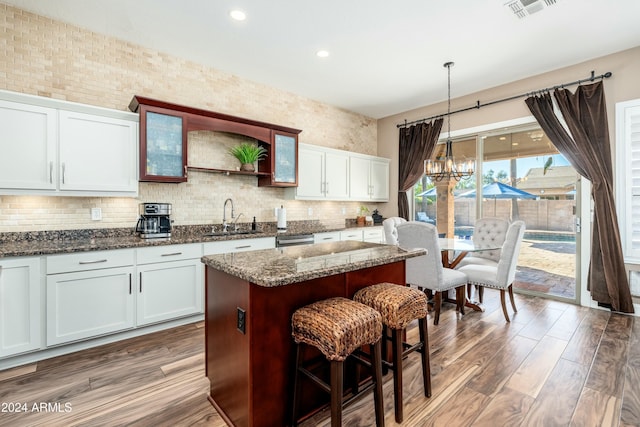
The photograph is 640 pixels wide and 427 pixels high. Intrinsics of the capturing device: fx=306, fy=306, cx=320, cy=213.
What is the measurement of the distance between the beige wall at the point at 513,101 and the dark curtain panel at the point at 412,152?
0.18 meters

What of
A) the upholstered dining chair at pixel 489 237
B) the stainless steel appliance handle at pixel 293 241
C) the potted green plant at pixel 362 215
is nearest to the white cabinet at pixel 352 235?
the stainless steel appliance handle at pixel 293 241

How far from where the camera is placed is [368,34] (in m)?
3.14

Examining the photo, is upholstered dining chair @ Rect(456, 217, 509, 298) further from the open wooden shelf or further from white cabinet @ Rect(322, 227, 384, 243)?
the open wooden shelf

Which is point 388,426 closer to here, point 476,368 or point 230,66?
point 476,368

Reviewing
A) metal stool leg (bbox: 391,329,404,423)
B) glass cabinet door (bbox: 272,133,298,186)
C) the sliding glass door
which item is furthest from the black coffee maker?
the sliding glass door

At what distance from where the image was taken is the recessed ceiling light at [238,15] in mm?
2770

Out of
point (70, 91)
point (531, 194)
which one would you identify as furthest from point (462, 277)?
point (70, 91)

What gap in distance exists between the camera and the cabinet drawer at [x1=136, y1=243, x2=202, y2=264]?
9.34 ft

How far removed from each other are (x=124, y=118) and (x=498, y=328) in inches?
167

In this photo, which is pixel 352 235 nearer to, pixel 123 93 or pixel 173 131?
pixel 173 131

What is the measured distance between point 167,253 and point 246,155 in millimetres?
1600

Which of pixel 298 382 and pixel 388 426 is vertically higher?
pixel 298 382

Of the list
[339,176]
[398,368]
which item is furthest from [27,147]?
[339,176]

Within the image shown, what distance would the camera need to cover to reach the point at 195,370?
2.32m
